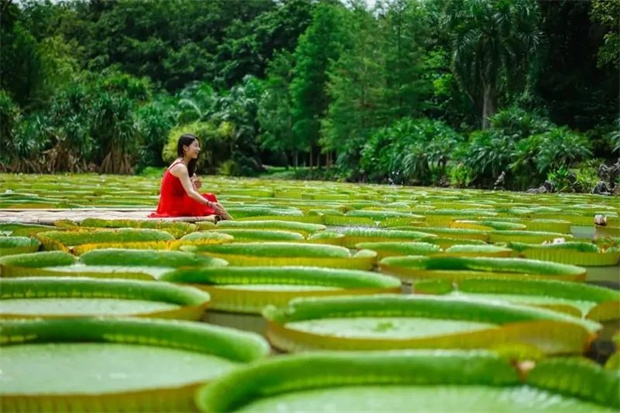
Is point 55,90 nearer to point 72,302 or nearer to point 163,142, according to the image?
A: point 163,142

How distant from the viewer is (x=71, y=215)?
24.1 ft

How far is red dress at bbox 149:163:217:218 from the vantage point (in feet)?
23.8

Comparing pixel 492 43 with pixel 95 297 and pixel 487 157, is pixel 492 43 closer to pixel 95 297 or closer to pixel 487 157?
pixel 487 157

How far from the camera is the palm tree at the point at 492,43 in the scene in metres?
28.1

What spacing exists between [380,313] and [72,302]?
1.30 metres

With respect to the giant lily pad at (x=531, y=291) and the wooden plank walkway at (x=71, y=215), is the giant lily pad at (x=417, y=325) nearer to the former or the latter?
the giant lily pad at (x=531, y=291)

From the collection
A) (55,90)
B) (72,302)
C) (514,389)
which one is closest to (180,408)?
(514,389)

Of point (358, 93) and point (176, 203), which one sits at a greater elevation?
point (358, 93)

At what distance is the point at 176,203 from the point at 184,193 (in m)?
0.12

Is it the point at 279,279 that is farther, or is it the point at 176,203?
the point at 176,203

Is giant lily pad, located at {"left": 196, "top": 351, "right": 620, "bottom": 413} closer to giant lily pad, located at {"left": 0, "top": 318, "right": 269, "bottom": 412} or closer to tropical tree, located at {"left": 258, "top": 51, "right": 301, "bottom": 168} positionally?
giant lily pad, located at {"left": 0, "top": 318, "right": 269, "bottom": 412}

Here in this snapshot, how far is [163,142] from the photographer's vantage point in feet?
127

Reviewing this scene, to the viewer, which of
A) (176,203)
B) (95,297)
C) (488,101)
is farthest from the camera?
(488,101)

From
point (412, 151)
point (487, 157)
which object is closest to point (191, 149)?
point (487, 157)
